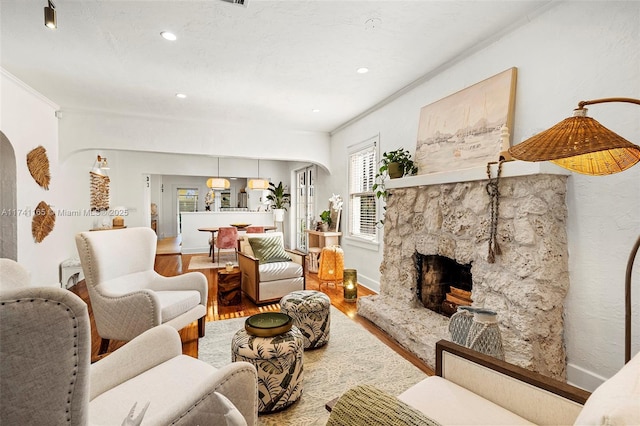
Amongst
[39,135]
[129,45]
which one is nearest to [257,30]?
[129,45]

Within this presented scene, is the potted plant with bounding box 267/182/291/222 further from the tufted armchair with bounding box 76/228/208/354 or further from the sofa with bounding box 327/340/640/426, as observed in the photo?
the sofa with bounding box 327/340/640/426

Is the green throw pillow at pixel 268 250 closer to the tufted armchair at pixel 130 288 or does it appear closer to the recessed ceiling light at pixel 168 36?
the tufted armchair at pixel 130 288

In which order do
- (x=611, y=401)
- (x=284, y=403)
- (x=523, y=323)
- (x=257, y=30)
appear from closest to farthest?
(x=611, y=401) < (x=284, y=403) < (x=523, y=323) < (x=257, y=30)

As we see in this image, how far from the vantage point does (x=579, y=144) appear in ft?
4.15

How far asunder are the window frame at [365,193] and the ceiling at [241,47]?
2.09 feet

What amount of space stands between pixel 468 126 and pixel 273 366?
2.51 m

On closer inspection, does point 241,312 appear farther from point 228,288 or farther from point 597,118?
point 597,118

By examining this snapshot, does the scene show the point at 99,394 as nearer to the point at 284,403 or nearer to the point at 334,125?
the point at 284,403

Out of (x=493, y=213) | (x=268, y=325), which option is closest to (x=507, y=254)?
(x=493, y=213)

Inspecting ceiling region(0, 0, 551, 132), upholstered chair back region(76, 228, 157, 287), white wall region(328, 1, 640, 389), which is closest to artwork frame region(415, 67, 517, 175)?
white wall region(328, 1, 640, 389)

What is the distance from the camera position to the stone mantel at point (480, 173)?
76.9 inches

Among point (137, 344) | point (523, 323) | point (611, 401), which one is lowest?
point (523, 323)

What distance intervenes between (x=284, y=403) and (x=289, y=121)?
A: 408 cm

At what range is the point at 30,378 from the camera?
473mm
